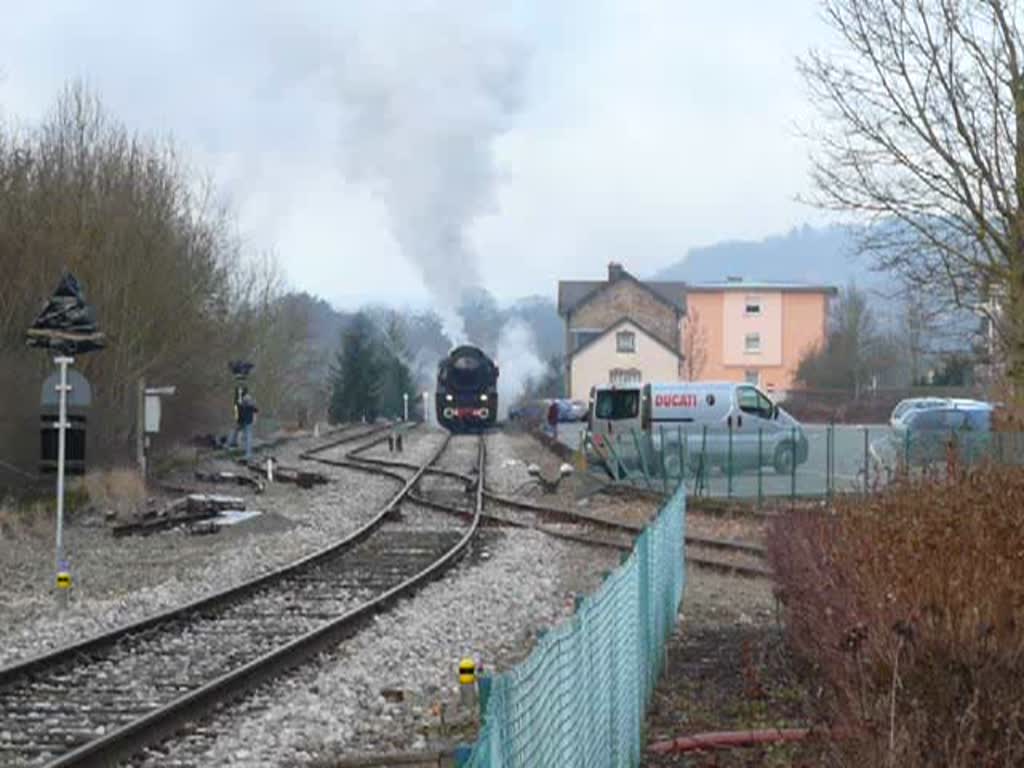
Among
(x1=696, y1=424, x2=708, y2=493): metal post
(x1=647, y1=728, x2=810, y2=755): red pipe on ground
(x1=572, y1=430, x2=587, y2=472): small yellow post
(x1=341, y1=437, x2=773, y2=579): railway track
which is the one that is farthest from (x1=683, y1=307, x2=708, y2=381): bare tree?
(x1=647, y1=728, x2=810, y2=755): red pipe on ground

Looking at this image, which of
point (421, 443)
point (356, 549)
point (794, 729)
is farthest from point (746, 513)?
point (421, 443)

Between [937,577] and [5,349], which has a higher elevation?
[5,349]

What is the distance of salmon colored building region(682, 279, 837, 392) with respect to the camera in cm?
10125

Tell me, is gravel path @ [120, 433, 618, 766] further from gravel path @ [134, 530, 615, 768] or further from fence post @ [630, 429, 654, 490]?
fence post @ [630, 429, 654, 490]

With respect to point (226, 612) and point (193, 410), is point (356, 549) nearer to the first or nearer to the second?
point (226, 612)

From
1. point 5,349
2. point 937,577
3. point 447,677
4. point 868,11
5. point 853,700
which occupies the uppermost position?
point 868,11

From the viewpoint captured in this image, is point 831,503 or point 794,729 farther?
point 831,503

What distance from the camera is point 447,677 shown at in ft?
38.1

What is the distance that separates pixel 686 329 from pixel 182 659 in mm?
88208

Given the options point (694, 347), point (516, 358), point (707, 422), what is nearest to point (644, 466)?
point (707, 422)

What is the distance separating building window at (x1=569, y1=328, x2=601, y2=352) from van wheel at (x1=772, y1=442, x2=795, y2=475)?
208 ft

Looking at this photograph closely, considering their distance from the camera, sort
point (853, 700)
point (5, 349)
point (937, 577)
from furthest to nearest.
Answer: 1. point (5, 349)
2. point (937, 577)
3. point (853, 700)

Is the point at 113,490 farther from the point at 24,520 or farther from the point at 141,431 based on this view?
the point at 24,520

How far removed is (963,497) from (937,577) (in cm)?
177
